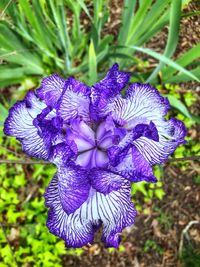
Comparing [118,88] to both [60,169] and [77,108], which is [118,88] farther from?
[60,169]

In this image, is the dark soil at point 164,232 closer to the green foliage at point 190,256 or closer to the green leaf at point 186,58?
the green foliage at point 190,256

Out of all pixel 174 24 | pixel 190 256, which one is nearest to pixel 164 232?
pixel 190 256

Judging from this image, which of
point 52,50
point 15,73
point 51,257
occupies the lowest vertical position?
point 51,257

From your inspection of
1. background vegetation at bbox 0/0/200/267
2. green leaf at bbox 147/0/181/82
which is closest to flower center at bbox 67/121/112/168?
green leaf at bbox 147/0/181/82

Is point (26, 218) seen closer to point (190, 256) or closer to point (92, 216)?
point (190, 256)

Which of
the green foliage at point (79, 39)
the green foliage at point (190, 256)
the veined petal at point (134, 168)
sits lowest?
the green foliage at point (190, 256)

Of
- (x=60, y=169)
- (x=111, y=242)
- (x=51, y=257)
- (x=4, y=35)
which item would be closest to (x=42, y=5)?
(x=4, y=35)

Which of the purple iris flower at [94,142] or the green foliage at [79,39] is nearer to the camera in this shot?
the purple iris flower at [94,142]

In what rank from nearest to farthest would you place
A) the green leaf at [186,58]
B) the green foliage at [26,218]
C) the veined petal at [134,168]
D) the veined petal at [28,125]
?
the veined petal at [134,168]
the veined petal at [28,125]
the green leaf at [186,58]
the green foliage at [26,218]

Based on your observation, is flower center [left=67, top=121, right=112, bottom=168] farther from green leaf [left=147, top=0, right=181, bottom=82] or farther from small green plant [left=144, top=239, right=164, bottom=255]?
small green plant [left=144, top=239, right=164, bottom=255]

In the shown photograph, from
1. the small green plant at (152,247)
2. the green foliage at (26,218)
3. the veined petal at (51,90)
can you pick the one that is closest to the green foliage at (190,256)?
the small green plant at (152,247)
